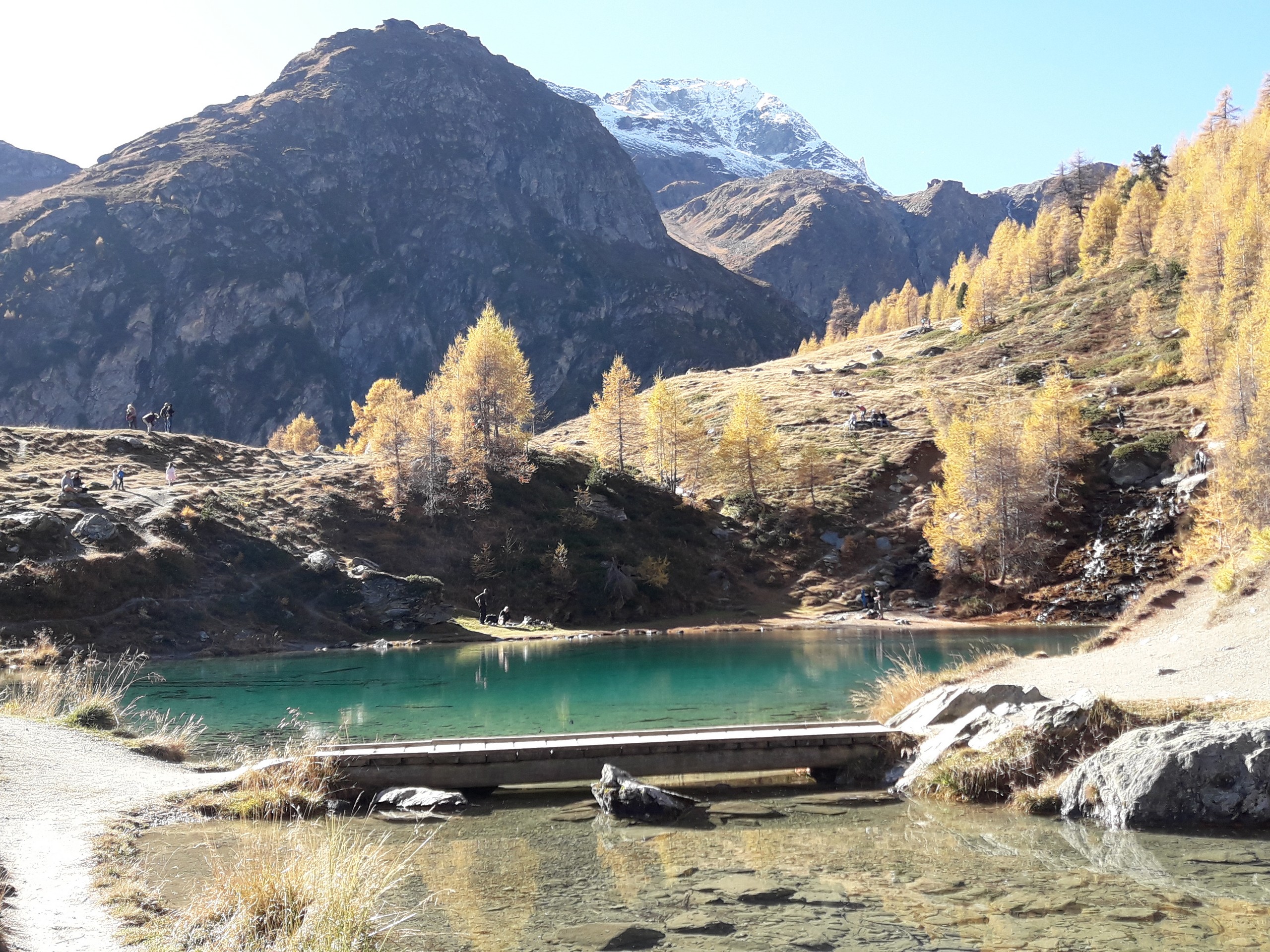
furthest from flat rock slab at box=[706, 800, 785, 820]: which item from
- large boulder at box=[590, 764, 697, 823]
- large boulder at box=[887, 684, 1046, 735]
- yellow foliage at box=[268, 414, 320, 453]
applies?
yellow foliage at box=[268, 414, 320, 453]

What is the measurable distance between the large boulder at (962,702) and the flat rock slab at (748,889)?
28.0 feet

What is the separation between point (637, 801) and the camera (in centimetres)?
1627

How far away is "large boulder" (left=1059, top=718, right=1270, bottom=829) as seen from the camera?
1364 centimetres

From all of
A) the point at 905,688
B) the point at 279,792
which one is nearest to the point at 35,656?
the point at 279,792

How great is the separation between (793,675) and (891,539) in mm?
44652

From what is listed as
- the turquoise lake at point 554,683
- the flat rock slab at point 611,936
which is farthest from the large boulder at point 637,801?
the turquoise lake at point 554,683

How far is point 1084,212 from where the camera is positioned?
499 ft

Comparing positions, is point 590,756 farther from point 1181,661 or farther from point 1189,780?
point 1181,661

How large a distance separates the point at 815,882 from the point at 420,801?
342 inches

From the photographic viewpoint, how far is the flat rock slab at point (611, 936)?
32.0 feet

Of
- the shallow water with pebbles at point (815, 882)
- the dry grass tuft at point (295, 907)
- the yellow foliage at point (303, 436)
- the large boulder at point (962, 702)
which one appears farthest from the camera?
the yellow foliage at point (303, 436)

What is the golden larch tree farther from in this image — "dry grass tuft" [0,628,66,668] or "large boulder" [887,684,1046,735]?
"large boulder" [887,684,1046,735]

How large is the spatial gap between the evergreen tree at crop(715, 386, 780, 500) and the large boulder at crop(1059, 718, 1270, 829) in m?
72.0

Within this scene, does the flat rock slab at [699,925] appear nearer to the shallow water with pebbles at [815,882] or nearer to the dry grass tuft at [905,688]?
the shallow water with pebbles at [815,882]
